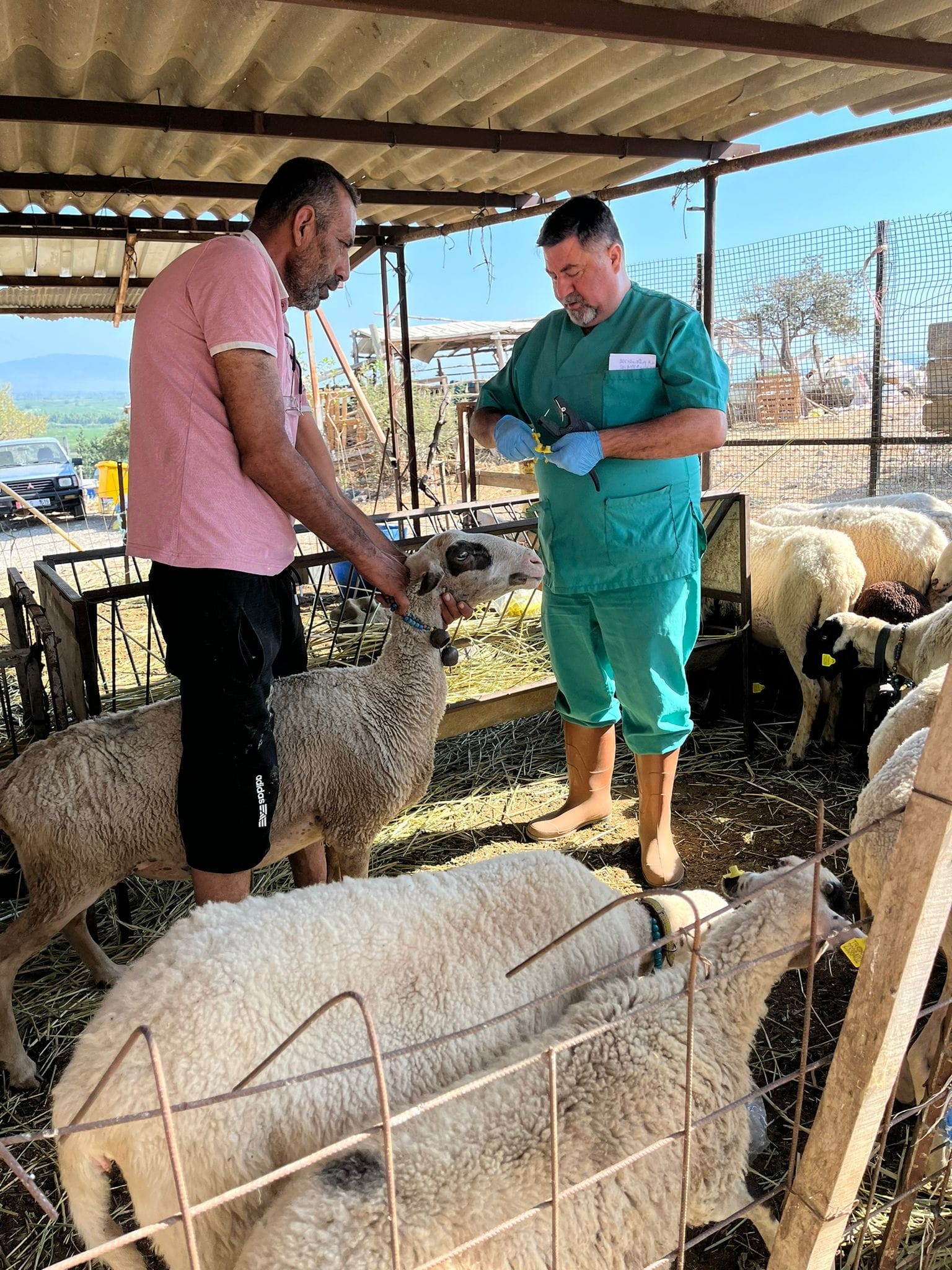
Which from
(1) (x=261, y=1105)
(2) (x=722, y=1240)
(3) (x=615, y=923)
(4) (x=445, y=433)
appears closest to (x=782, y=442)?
(3) (x=615, y=923)

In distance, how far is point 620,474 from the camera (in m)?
3.39

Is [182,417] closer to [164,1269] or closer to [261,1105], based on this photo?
[261,1105]

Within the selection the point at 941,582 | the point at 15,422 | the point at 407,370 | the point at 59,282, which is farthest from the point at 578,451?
the point at 15,422

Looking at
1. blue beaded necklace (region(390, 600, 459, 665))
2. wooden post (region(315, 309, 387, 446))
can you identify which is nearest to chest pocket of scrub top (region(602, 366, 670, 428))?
blue beaded necklace (region(390, 600, 459, 665))

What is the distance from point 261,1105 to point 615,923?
1.02m

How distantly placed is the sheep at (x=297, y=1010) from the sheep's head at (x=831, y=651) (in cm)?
285

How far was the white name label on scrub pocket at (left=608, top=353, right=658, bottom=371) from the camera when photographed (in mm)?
3303

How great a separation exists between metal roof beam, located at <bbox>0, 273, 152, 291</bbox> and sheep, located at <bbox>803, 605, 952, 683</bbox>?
596cm

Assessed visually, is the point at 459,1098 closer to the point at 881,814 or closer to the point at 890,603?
the point at 881,814

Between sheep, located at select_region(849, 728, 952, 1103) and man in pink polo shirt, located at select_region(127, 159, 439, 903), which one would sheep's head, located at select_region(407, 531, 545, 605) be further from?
sheep, located at select_region(849, 728, 952, 1103)

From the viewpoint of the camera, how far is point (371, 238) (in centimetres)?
713

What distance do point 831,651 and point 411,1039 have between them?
364cm

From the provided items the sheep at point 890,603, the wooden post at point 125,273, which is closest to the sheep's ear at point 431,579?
the sheep at point 890,603

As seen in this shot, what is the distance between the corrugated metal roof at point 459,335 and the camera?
1973cm
